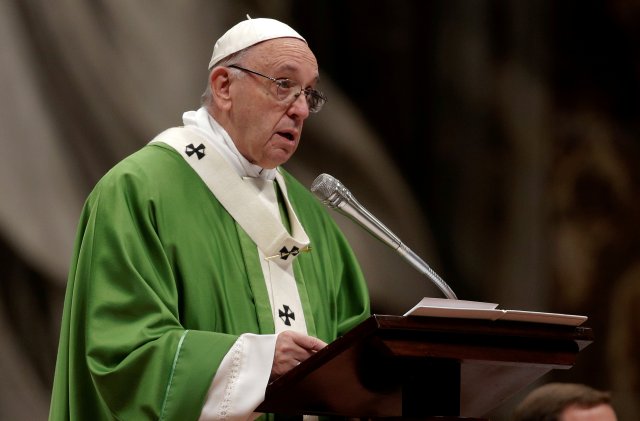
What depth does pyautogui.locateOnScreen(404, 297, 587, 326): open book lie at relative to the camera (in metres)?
2.57

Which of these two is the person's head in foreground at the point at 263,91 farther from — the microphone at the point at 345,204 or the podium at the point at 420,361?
the podium at the point at 420,361

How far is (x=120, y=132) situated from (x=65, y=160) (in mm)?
289

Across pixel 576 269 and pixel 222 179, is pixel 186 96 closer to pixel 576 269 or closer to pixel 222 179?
pixel 222 179

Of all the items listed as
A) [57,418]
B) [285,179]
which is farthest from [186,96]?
[57,418]

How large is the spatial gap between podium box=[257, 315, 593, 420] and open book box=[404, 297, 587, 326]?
0.02 meters

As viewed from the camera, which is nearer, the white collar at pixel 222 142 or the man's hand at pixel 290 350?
the man's hand at pixel 290 350

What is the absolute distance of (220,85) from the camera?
385 cm

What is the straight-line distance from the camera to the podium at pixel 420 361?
102 inches

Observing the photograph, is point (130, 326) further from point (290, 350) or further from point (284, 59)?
point (284, 59)

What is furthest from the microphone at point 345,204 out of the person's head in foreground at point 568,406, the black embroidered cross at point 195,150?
the person's head in foreground at point 568,406

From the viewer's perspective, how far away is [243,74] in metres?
3.80

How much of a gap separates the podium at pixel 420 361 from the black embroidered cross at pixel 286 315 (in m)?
0.51

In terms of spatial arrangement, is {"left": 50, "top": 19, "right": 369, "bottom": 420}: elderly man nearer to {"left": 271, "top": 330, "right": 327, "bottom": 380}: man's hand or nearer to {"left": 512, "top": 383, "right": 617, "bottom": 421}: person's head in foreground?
{"left": 271, "top": 330, "right": 327, "bottom": 380}: man's hand

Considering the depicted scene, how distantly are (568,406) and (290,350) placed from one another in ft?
4.55
